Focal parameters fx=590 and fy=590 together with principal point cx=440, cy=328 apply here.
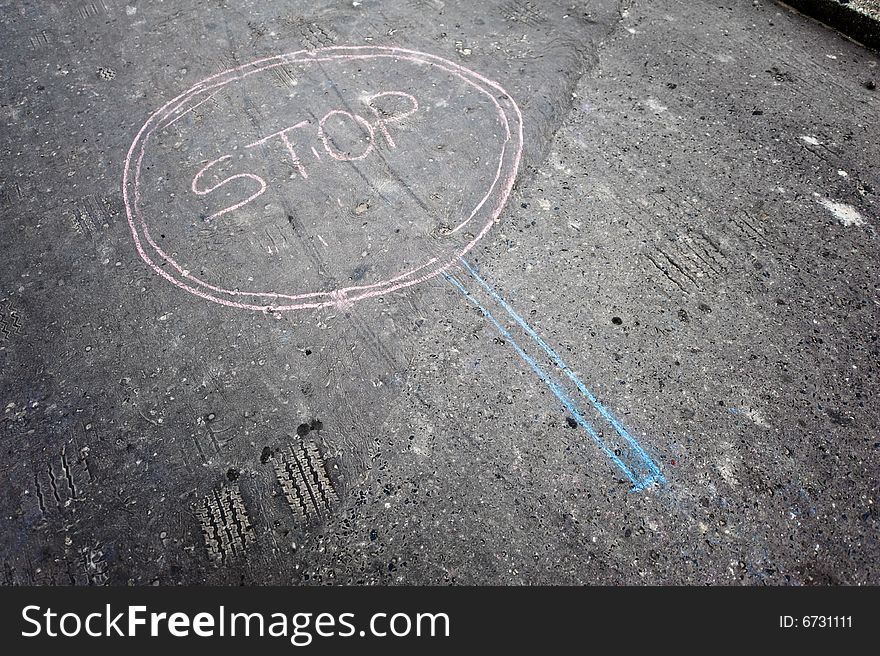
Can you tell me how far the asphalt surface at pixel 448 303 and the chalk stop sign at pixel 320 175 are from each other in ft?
0.06

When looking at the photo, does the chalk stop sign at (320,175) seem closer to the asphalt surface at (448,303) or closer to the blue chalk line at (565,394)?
the asphalt surface at (448,303)

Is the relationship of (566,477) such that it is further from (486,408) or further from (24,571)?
(24,571)

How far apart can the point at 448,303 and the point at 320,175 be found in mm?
1250

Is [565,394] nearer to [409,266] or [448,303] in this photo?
[448,303]

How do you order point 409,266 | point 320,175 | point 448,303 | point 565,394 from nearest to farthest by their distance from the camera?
point 565,394, point 448,303, point 409,266, point 320,175

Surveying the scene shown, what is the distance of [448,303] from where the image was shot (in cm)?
301

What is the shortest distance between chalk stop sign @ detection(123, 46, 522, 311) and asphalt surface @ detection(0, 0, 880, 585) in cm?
2

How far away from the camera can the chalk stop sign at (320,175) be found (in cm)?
318

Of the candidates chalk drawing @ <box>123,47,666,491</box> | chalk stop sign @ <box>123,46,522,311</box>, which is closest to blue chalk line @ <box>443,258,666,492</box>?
chalk drawing @ <box>123,47,666,491</box>

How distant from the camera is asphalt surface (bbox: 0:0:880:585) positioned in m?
2.41

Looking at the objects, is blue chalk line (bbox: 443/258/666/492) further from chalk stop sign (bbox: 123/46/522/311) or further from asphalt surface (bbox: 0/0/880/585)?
chalk stop sign (bbox: 123/46/522/311)

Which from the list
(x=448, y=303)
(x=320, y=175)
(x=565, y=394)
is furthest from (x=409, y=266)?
(x=565, y=394)

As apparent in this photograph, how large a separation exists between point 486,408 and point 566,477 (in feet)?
1.51

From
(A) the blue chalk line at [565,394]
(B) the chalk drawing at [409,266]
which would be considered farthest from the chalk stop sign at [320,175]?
(A) the blue chalk line at [565,394]
